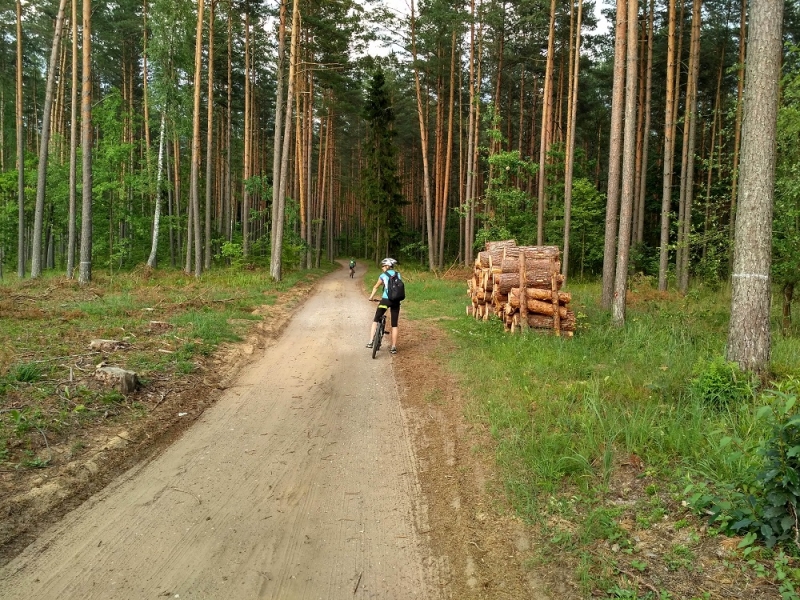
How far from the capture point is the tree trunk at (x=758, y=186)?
5383mm

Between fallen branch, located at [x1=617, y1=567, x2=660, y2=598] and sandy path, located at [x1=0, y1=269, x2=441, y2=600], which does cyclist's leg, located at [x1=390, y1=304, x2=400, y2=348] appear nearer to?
sandy path, located at [x1=0, y1=269, x2=441, y2=600]

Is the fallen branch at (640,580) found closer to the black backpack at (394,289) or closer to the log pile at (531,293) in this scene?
the black backpack at (394,289)

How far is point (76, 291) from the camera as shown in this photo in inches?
610

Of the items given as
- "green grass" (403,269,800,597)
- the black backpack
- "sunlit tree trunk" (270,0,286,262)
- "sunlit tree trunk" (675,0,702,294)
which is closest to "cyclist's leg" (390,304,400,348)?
the black backpack

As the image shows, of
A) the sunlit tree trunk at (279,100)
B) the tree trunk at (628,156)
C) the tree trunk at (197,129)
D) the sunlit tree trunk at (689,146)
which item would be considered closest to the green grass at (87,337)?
the tree trunk at (197,129)

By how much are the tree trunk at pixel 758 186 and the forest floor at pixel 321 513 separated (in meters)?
2.59

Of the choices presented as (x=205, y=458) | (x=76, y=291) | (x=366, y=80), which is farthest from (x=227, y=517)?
(x=366, y=80)

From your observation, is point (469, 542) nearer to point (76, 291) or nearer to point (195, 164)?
point (76, 291)

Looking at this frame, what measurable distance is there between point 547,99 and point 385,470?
65.4ft

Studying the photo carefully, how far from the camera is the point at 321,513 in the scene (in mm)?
3992

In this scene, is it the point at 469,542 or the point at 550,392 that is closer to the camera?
the point at 469,542

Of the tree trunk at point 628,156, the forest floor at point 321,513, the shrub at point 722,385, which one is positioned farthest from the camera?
the tree trunk at point 628,156

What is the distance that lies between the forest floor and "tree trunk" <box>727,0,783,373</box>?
2591 mm

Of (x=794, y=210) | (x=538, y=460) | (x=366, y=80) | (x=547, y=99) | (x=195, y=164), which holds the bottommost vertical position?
(x=538, y=460)
